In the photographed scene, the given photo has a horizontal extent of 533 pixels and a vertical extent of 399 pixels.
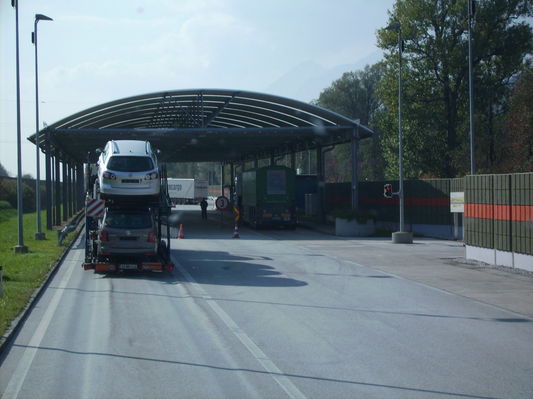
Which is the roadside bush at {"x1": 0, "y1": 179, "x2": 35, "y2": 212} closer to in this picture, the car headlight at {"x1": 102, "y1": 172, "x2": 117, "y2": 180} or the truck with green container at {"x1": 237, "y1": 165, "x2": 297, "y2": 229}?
the truck with green container at {"x1": 237, "y1": 165, "x2": 297, "y2": 229}

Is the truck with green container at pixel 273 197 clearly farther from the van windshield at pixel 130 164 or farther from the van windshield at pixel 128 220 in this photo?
the van windshield at pixel 128 220

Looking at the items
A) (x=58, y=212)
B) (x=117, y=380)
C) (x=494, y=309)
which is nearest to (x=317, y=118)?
(x=58, y=212)

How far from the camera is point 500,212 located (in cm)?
2220

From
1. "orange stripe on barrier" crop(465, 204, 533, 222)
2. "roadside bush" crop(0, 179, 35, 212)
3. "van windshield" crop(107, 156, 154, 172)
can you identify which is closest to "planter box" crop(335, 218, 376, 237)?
"orange stripe on barrier" crop(465, 204, 533, 222)

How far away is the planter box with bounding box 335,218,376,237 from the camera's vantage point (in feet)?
124

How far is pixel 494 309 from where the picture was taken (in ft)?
46.9

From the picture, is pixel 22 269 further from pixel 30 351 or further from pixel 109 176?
pixel 30 351

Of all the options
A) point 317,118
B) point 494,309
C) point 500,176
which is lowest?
point 494,309

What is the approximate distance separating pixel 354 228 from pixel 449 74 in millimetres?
16329

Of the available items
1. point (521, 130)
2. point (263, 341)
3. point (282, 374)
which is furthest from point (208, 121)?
point (282, 374)

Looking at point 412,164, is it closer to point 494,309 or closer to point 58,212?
point 58,212

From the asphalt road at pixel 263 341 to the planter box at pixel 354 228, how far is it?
18791mm

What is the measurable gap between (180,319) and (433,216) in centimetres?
2691

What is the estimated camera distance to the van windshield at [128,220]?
19781 millimetres
